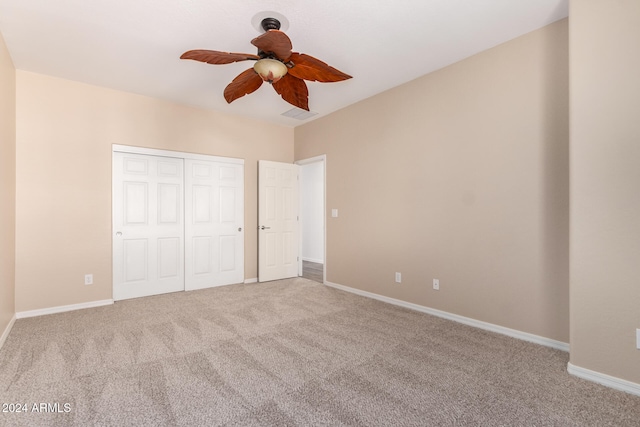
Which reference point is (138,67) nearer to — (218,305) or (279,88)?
(279,88)

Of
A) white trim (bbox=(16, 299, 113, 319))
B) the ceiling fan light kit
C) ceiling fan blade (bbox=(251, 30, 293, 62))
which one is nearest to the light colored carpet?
white trim (bbox=(16, 299, 113, 319))

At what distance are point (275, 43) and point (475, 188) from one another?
7.62 feet

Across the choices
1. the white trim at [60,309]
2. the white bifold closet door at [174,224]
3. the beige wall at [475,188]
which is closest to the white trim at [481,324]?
the beige wall at [475,188]

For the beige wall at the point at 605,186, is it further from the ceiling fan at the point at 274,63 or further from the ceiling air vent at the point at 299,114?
the ceiling air vent at the point at 299,114

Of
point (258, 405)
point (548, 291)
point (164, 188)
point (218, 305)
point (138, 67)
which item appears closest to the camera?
point (258, 405)

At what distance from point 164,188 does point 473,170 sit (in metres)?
3.95

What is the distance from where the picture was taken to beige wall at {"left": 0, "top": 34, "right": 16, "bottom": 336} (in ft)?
9.04

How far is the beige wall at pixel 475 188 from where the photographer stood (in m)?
2.60

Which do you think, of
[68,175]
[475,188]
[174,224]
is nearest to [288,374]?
[475,188]

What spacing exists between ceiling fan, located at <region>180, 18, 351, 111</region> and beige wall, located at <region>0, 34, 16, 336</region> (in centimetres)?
212

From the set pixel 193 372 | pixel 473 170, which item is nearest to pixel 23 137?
pixel 193 372

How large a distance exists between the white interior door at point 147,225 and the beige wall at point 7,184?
94 centimetres

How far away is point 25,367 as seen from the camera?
222 centimetres

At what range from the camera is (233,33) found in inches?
106
